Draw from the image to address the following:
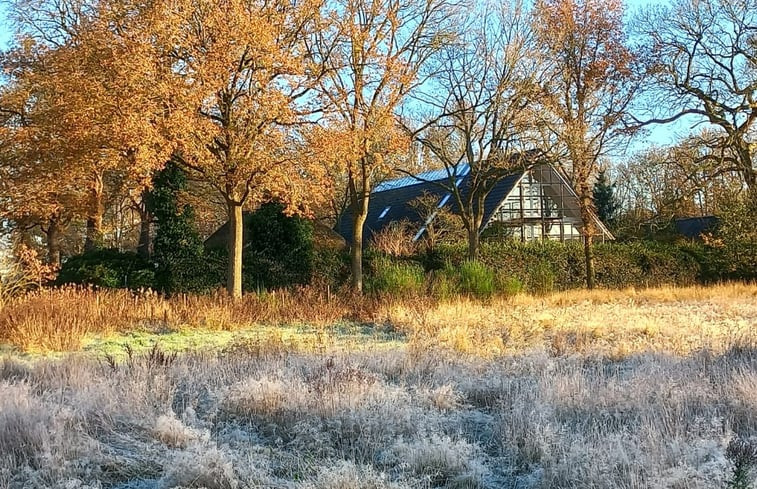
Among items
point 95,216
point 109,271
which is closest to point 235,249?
point 109,271

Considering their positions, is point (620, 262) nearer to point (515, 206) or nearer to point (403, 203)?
point (515, 206)

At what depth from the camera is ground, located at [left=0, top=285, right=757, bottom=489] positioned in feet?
11.5

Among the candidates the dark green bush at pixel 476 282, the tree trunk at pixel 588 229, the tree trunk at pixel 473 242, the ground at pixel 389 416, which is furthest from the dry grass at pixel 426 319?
the tree trunk at pixel 588 229

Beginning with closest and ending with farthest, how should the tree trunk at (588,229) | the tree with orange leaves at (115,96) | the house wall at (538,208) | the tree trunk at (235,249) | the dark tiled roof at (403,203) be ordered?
the tree with orange leaves at (115,96), the tree trunk at (235,249), the tree trunk at (588,229), the dark tiled roof at (403,203), the house wall at (538,208)

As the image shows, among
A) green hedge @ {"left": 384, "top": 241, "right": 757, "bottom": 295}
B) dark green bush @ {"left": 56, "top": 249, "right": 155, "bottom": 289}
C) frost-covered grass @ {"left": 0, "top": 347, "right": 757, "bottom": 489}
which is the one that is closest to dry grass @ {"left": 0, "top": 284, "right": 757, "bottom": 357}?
frost-covered grass @ {"left": 0, "top": 347, "right": 757, "bottom": 489}

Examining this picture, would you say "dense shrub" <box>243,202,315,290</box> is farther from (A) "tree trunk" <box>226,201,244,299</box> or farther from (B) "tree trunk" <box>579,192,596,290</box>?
(B) "tree trunk" <box>579,192,596,290</box>

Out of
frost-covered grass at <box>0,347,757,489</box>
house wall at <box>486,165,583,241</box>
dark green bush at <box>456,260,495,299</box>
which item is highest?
house wall at <box>486,165,583,241</box>

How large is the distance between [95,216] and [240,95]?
11221 mm

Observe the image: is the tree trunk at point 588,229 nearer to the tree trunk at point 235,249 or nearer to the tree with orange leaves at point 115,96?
the tree trunk at point 235,249

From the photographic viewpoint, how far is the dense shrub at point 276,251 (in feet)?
60.1

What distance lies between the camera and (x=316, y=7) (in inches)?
566

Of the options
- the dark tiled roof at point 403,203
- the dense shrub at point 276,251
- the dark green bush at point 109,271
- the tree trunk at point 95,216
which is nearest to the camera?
the dark green bush at point 109,271

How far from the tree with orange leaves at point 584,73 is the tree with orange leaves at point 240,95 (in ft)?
27.2

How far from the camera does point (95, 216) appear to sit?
22234mm
